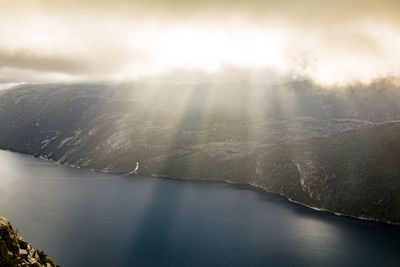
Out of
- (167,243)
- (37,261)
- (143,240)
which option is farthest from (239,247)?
(37,261)

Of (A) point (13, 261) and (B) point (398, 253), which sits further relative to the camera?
(B) point (398, 253)

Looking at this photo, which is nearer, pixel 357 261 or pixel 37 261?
pixel 37 261

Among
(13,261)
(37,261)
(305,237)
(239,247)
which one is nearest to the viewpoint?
(13,261)

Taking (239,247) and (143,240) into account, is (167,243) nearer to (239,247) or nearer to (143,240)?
(143,240)

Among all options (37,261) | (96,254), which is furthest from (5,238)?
(96,254)

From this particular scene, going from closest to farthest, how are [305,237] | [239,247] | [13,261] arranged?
[13,261] < [239,247] < [305,237]

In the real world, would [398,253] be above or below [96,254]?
above

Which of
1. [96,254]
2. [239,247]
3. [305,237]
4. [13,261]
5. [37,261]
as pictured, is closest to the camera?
[13,261]

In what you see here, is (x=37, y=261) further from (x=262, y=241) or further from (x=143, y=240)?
(x=262, y=241)

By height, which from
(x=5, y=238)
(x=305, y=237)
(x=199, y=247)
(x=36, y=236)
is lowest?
(x=36, y=236)
